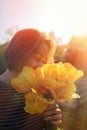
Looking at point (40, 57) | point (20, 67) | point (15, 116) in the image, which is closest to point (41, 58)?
point (40, 57)

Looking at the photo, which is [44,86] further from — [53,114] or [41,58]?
[41,58]

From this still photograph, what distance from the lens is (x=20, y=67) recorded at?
7.16ft

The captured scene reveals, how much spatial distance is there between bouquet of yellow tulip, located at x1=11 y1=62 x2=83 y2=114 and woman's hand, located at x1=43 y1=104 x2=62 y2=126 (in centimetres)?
10

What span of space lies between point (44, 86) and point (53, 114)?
0.71 ft

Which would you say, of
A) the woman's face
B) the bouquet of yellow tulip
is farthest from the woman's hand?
the woman's face

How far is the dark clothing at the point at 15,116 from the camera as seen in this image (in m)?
2.14

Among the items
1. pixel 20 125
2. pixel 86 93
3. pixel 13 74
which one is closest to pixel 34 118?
pixel 20 125

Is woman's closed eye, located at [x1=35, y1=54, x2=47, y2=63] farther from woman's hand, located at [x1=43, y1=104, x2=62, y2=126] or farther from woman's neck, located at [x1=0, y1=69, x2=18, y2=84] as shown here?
woman's hand, located at [x1=43, y1=104, x2=62, y2=126]

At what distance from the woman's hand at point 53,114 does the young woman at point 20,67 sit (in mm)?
129

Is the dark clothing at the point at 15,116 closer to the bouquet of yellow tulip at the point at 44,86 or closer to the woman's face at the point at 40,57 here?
the woman's face at the point at 40,57

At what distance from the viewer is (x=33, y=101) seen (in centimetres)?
181

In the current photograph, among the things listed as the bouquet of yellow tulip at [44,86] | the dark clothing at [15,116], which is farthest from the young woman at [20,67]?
the bouquet of yellow tulip at [44,86]

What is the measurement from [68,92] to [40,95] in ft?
0.44

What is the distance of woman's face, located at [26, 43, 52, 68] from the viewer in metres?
2.13
